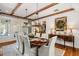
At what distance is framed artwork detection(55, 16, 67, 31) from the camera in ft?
6.97

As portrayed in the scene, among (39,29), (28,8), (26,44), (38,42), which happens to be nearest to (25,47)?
(26,44)

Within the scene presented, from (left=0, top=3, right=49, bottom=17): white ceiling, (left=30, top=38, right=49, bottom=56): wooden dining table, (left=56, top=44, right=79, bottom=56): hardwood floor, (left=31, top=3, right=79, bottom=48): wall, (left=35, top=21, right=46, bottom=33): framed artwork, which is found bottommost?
(left=56, top=44, right=79, bottom=56): hardwood floor

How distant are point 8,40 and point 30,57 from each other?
522mm

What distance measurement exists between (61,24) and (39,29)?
415mm

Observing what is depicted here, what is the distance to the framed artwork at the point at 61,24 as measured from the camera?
2123 millimetres

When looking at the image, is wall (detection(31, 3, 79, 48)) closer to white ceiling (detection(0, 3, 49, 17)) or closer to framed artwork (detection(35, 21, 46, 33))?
framed artwork (detection(35, 21, 46, 33))

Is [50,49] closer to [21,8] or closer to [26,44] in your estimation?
[26,44]

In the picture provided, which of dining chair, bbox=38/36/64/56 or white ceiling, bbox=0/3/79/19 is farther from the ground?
white ceiling, bbox=0/3/79/19

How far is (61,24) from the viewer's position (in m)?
2.17

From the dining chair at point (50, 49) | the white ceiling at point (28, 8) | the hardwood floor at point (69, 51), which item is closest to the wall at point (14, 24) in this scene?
the white ceiling at point (28, 8)

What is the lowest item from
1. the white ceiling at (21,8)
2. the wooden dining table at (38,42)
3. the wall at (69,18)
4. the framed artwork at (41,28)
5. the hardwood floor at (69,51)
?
the hardwood floor at (69,51)

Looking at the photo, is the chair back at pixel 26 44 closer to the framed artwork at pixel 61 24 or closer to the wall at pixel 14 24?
the wall at pixel 14 24

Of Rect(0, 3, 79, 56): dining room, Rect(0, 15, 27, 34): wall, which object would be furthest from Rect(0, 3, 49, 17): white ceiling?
Rect(0, 15, 27, 34): wall

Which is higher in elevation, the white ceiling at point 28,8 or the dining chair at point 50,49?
the white ceiling at point 28,8
